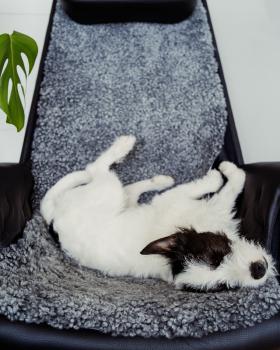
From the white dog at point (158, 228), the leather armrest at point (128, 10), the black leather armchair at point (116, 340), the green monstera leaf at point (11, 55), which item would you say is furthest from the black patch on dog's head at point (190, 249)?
the leather armrest at point (128, 10)

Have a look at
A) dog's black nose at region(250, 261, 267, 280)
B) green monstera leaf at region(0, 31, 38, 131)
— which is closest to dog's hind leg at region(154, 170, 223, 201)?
dog's black nose at region(250, 261, 267, 280)

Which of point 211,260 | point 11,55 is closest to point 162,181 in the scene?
Result: point 211,260

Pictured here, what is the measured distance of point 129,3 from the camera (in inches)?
80.0

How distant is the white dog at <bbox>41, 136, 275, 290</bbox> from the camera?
127cm

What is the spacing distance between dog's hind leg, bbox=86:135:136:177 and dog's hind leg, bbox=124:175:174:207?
0.12 meters

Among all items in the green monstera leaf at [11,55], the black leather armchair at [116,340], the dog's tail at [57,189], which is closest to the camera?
the black leather armchair at [116,340]

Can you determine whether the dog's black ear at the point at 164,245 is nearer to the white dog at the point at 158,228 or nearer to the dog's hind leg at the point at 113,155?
the white dog at the point at 158,228

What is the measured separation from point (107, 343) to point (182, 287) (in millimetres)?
383

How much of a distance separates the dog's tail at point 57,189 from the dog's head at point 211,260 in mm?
428

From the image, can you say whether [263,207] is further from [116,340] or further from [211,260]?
[116,340]

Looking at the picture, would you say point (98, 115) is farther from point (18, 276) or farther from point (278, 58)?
point (278, 58)

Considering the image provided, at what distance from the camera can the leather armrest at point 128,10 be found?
2.02 m

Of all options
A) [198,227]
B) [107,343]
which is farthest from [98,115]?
[107,343]

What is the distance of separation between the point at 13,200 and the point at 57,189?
18 centimetres
